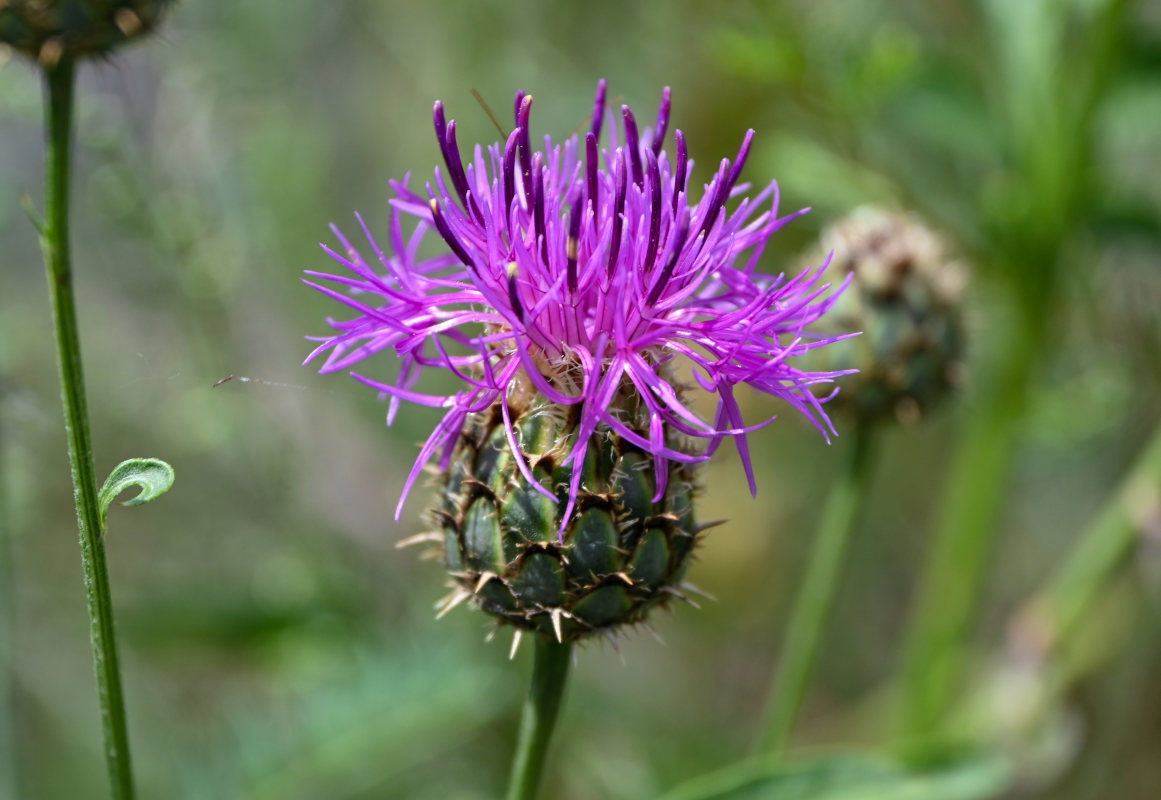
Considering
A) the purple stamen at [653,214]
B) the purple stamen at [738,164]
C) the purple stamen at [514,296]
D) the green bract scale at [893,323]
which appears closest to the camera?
the purple stamen at [514,296]

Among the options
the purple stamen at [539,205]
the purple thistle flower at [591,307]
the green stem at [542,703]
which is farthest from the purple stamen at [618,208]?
the green stem at [542,703]

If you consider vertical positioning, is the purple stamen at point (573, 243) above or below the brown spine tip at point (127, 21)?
below

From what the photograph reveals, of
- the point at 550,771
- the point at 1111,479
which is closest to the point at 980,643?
the point at 1111,479

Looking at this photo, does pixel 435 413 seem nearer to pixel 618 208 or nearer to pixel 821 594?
pixel 821 594

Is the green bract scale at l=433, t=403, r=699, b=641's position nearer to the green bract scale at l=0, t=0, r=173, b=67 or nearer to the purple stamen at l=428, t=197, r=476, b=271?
the purple stamen at l=428, t=197, r=476, b=271

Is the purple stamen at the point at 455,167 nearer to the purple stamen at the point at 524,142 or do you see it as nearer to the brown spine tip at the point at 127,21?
the purple stamen at the point at 524,142
